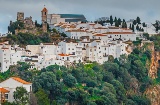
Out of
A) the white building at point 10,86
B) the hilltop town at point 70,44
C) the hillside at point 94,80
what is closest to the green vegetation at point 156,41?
the hilltop town at point 70,44

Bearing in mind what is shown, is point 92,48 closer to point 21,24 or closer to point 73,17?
point 21,24

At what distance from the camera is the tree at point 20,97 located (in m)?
59.2

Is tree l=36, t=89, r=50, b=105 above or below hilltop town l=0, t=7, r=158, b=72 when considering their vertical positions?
below

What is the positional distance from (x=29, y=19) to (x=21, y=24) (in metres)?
2.89

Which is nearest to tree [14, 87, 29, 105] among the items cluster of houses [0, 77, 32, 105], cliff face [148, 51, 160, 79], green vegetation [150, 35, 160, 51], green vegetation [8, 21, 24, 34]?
cluster of houses [0, 77, 32, 105]

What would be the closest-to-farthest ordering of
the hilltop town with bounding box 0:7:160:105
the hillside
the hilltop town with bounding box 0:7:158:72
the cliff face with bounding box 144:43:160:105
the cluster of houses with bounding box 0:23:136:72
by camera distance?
the hillside, the hilltop town with bounding box 0:7:160:105, the cluster of houses with bounding box 0:23:136:72, the hilltop town with bounding box 0:7:158:72, the cliff face with bounding box 144:43:160:105

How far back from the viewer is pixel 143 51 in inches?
3356

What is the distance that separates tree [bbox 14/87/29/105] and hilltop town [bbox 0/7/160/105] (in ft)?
3.12

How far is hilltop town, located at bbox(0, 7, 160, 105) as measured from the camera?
6775cm

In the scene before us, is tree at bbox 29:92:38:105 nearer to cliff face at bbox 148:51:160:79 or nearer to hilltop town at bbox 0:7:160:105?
hilltop town at bbox 0:7:160:105

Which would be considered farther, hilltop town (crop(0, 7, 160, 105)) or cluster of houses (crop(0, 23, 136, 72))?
cluster of houses (crop(0, 23, 136, 72))

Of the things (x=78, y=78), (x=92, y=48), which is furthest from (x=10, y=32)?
(x=78, y=78)

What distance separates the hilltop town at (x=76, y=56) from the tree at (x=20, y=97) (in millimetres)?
950

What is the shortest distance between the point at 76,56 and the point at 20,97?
18274 millimetres
